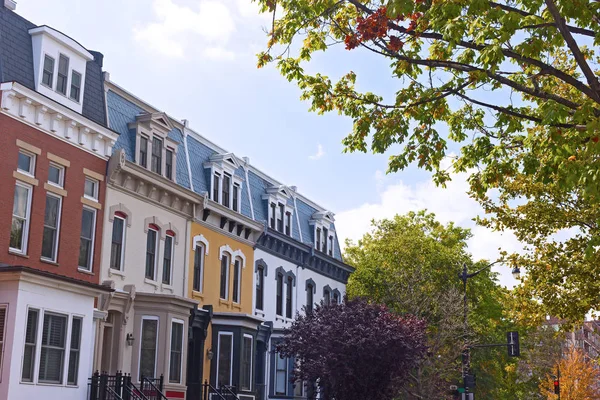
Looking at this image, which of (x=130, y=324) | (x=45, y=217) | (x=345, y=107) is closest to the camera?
(x=345, y=107)

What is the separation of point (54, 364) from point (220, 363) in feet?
36.1

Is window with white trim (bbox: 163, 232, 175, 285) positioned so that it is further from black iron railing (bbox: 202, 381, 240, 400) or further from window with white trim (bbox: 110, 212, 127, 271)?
black iron railing (bbox: 202, 381, 240, 400)

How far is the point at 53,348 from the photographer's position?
20.6 m

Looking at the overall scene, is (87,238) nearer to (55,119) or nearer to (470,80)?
(55,119)

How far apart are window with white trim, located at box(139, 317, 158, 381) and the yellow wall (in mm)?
3247

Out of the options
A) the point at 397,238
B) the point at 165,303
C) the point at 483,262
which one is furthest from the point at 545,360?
the point at 165,303

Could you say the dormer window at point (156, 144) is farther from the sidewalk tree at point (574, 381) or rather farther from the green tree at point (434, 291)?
the sidewalk tree at point (574, 381)

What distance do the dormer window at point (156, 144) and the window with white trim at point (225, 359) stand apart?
6902 mm

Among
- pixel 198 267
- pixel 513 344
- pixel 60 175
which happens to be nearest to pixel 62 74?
pixel 60 175

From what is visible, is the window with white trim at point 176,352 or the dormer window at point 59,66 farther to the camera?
the window with white trim at point 176,352

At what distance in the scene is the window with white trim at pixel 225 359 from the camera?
30.9m

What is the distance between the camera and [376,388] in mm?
29625

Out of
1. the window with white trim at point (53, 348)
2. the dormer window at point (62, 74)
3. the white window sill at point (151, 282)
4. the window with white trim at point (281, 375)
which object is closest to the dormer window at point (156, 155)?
the white window sill at point (151, 282)

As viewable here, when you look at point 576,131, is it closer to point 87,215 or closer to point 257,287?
point 87,215
